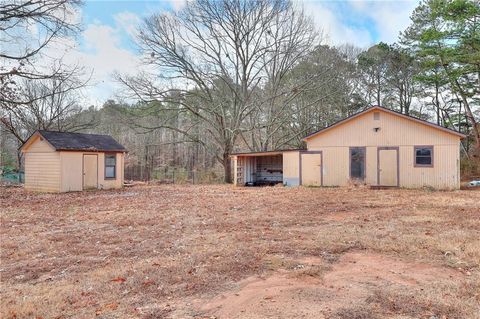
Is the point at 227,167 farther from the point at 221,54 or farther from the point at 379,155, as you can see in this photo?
the point at 379,155

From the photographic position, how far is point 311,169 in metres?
18.1

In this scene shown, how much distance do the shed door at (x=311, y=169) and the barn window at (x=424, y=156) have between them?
4318mm

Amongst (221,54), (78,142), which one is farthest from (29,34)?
(221,54)

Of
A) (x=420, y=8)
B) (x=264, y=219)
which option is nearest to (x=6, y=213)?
(x=264, y=219)

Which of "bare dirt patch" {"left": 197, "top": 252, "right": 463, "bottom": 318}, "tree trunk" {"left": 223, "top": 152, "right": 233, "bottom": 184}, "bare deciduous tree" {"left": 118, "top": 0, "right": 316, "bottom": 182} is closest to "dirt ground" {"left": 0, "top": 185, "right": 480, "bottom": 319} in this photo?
"bare dirt patch" {"left": 197, "top": 252, "right": 463, "bottom": 318}

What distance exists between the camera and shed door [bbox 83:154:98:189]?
17359 mm

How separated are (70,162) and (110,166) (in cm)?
225

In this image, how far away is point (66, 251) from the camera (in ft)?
18.9

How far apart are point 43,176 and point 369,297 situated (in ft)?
56.4

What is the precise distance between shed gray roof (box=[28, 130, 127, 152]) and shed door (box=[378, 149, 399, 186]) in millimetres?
12891

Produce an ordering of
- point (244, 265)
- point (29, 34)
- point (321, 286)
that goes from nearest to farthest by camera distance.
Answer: point (321, 286), point (244, 265), point (29, 34)

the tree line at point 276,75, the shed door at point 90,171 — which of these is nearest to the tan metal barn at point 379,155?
the tree line at point 276,75

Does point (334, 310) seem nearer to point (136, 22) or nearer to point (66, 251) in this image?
point (66, 251)

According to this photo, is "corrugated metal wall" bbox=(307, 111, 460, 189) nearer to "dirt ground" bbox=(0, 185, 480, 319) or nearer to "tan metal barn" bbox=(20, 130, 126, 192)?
"dirt ground" bbox=(0, 185, 480, 319)
